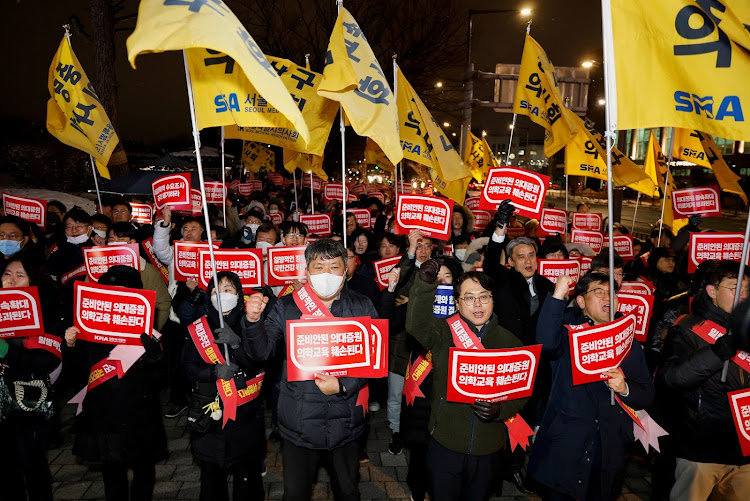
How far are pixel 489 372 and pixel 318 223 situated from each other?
254 inches

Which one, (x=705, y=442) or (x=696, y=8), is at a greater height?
(x=696, y=8)

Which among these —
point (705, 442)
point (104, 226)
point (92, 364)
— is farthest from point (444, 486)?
point (104, 226)

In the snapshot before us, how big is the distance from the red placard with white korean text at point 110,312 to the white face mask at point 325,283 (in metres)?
1.19

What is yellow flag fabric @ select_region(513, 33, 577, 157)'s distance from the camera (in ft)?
Answer: 22.5

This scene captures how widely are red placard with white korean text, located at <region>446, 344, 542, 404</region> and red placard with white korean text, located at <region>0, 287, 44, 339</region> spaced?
3.07 m

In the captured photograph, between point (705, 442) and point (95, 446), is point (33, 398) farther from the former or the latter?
point (705, 442)

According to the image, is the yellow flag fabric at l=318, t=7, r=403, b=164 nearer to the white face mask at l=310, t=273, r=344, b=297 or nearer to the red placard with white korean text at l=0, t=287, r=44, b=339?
the white face mask at l=310, t=273, r=344, b=297

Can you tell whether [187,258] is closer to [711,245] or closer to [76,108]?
[76,108]

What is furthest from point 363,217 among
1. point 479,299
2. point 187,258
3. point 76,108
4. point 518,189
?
point 479,299

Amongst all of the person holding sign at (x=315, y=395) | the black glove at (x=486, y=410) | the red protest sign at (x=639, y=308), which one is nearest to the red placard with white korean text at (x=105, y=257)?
the person holding sign at (x=315, y=395)

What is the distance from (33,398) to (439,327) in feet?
9.77

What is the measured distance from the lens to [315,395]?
314 centimetres

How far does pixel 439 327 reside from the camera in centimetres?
337

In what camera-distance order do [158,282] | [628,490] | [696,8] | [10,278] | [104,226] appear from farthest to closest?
1. [104,226]
2. [158,282]
3. [628,490]
4. [10,278]
5. [696,8]
